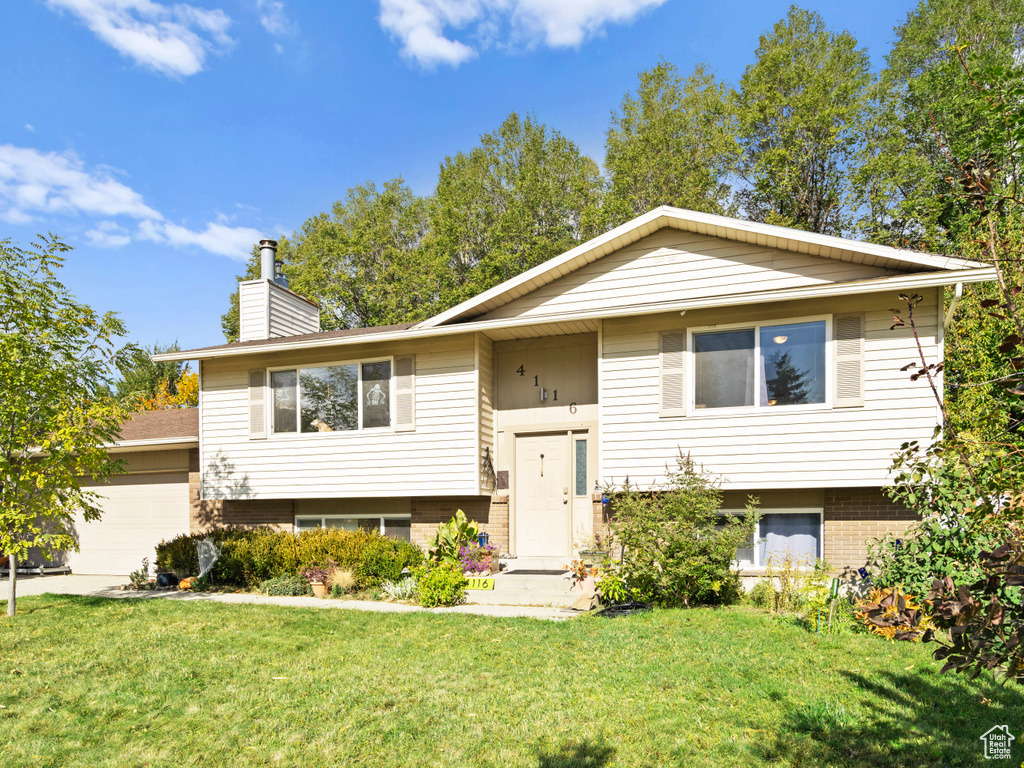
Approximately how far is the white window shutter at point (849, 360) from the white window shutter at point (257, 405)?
10.4m

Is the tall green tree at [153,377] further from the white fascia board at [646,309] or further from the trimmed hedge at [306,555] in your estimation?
the trimmed hedge at [306,555]

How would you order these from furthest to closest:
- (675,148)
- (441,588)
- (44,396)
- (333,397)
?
(675,148)
(333,397)
(441,588)
(44,396)

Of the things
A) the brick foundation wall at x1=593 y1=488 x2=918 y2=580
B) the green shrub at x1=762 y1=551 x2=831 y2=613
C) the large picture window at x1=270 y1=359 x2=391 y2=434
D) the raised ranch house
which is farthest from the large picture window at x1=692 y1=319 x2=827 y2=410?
the large picture window at x1=270 y1=359 x2=391 y2=434

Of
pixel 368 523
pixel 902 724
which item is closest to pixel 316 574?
pixel 368 523

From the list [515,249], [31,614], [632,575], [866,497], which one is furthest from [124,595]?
[515,249]

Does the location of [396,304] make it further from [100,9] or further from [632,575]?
[632,575]

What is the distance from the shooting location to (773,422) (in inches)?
412

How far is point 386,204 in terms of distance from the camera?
103ft

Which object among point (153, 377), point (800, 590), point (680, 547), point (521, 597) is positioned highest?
point (153, 377)

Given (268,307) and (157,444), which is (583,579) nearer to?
(268,307)

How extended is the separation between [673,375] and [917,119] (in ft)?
54.6

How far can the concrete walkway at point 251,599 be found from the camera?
950 cm

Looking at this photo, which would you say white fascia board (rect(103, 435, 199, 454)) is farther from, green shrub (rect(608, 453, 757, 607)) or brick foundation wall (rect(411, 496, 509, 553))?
green shrub (rect(608, 453, 757, 607))

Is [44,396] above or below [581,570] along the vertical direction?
above
